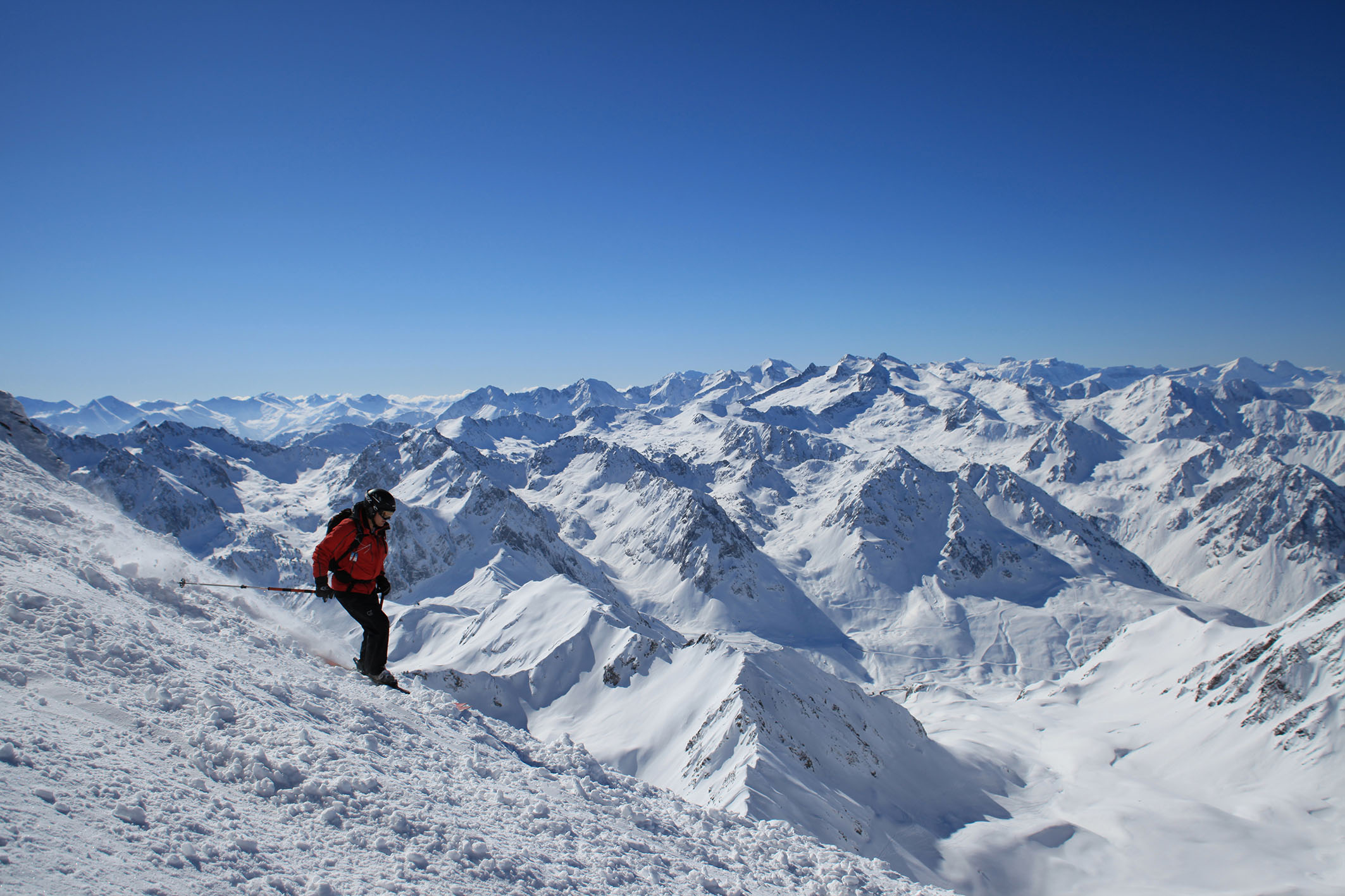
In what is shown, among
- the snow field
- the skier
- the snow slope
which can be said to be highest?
the skier

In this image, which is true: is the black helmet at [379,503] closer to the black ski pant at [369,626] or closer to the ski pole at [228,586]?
the black ski pant at [369,626]

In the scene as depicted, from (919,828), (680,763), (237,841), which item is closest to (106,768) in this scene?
(237,841)

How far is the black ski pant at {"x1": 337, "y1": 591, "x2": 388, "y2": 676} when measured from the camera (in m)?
13.9

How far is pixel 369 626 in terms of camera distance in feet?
47.0

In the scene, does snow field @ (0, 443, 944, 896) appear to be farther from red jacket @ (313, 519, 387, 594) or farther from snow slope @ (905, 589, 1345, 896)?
snow slope @ (905, 589, 1345, 896)

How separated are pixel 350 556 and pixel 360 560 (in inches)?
7.7

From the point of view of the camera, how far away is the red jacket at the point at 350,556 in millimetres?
13547

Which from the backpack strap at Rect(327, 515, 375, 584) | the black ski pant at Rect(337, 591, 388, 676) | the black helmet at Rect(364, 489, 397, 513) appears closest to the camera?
the black helmet at Rect(364, 489, 397, 513)

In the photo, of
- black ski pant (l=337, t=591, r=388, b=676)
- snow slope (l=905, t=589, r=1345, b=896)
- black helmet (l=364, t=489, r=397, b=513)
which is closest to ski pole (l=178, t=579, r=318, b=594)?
black ski pant (l=337, t=591, r=388, b=676)

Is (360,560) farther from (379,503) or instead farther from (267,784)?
(267,784)

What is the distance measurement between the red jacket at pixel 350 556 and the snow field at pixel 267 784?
6.18ft

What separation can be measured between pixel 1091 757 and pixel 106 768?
104566mm

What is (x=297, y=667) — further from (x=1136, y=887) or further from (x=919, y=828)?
(x=1136, y=887)

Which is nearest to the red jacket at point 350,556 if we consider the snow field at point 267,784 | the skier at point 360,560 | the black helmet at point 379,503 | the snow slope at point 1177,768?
the skier at point 360,560
